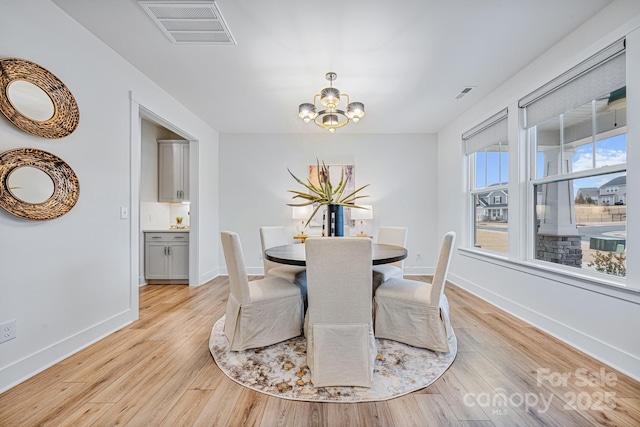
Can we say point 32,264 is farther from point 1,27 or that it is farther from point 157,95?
point 157,95

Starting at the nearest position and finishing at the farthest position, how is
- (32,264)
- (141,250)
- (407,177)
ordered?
(32,264) < (141,250) < (407,177)

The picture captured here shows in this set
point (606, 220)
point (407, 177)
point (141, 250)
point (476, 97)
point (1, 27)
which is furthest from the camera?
point (407, 177)

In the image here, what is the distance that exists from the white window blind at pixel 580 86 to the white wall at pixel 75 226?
4007 millimetres

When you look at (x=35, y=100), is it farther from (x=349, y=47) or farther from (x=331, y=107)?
(x=349, y=47)

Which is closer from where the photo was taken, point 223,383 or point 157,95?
point 223,383

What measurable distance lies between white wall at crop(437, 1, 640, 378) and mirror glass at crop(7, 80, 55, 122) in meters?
3.97

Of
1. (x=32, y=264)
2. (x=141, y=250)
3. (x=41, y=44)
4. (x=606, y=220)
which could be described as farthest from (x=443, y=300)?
(x=141, y=250)

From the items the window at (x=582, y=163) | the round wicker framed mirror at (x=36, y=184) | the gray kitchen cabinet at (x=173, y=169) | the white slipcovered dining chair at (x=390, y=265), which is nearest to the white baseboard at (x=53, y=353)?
the round wicker framed mirror at (x=36, y=184)

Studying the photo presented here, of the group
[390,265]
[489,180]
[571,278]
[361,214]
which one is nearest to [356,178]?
[361,214]

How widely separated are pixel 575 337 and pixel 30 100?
431cm

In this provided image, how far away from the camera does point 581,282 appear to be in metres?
2.13

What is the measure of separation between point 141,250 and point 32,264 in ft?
8.10

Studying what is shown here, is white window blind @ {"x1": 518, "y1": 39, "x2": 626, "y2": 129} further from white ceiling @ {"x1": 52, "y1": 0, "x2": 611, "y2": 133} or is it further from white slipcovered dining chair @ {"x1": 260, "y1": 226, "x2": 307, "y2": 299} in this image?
white slipcovered dining chair @ {"x1": 260, "y1": 226, "x2": 307, "y2": 299}

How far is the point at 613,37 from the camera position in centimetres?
192
